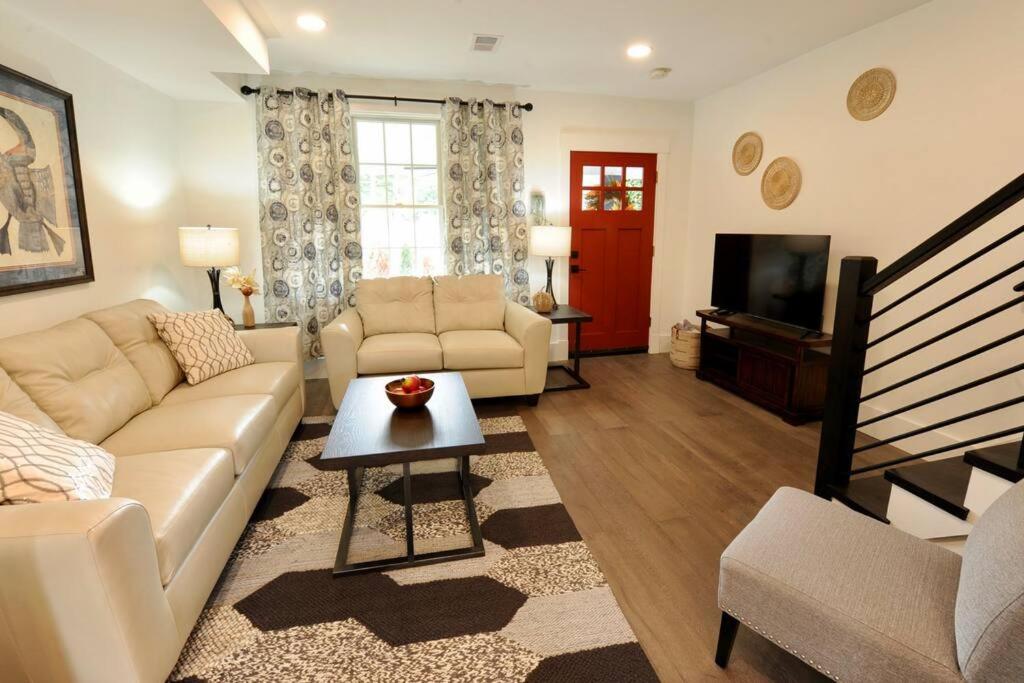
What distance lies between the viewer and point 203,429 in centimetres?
215

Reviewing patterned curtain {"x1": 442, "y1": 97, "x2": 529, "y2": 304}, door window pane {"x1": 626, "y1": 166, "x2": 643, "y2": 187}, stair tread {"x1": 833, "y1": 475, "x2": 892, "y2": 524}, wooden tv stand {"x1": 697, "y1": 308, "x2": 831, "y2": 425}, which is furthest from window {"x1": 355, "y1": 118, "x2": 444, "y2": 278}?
stair tread {"x1": 833, "y1": 475, "x2": 892, "y2": 524}

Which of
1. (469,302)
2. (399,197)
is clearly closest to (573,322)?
(469,302)

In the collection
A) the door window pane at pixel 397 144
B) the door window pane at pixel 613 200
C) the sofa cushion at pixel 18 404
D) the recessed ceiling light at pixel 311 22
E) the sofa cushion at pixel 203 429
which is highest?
the recessed ceiling light at pixel 311 22

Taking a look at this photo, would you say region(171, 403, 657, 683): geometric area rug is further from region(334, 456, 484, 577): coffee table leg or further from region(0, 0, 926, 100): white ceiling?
region(0, 0, 926, 100): white ceiling

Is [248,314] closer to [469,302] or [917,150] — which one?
[469,302]

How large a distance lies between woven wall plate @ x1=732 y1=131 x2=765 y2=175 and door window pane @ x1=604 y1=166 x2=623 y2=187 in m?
1.01

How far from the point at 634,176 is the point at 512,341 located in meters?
2.33

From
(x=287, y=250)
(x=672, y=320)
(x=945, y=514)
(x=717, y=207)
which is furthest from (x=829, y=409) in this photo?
(x=287, y=250)

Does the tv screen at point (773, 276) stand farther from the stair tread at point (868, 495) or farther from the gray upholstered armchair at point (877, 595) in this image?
the gray upholstered armchair at point (877, 595)

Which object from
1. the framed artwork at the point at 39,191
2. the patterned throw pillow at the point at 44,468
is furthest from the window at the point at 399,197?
the patterned throw pillow at the point at 44,468

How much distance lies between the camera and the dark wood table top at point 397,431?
77.0 inches

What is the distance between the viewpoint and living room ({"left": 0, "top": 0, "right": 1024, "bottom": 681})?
145cm

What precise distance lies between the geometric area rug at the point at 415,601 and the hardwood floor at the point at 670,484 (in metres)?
0.12

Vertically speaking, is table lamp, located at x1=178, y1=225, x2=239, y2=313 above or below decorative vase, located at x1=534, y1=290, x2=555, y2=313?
above
